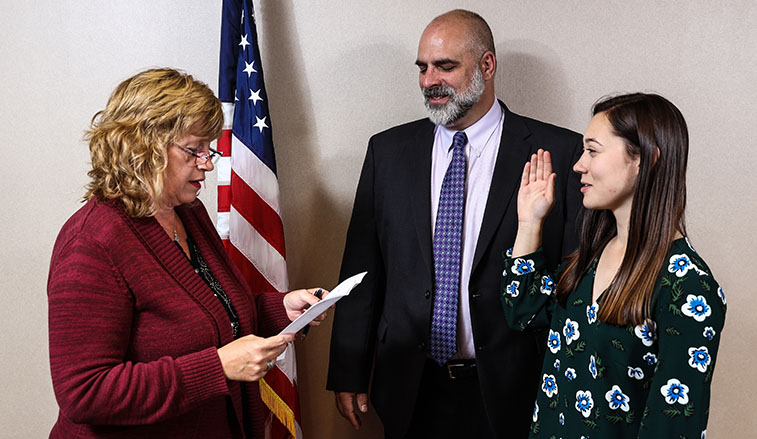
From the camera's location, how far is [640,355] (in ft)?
5.40

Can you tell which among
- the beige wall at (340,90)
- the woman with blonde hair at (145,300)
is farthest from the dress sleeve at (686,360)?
the beige wall at (340,90)

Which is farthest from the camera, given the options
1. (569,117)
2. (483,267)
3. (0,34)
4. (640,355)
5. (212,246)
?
(569,117)

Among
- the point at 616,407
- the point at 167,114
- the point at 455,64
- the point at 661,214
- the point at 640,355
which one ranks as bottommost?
the point at 616,407

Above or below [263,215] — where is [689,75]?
above

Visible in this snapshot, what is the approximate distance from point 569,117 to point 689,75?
0.50 m

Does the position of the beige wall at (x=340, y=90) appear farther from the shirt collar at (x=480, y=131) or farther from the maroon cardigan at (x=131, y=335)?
the maroon cardigan at (x=131, y=335)

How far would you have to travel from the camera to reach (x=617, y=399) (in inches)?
66.6

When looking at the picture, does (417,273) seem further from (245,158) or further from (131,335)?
(131,335)

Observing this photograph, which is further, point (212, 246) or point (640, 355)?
point (212, 246)

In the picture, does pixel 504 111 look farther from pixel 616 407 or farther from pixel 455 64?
pixel 616 407

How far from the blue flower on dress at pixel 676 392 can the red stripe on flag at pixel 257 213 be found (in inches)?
62.7

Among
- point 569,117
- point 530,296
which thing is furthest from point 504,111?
point 530,296

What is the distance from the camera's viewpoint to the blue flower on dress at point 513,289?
2059 mm

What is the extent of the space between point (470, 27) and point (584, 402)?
1.38m
